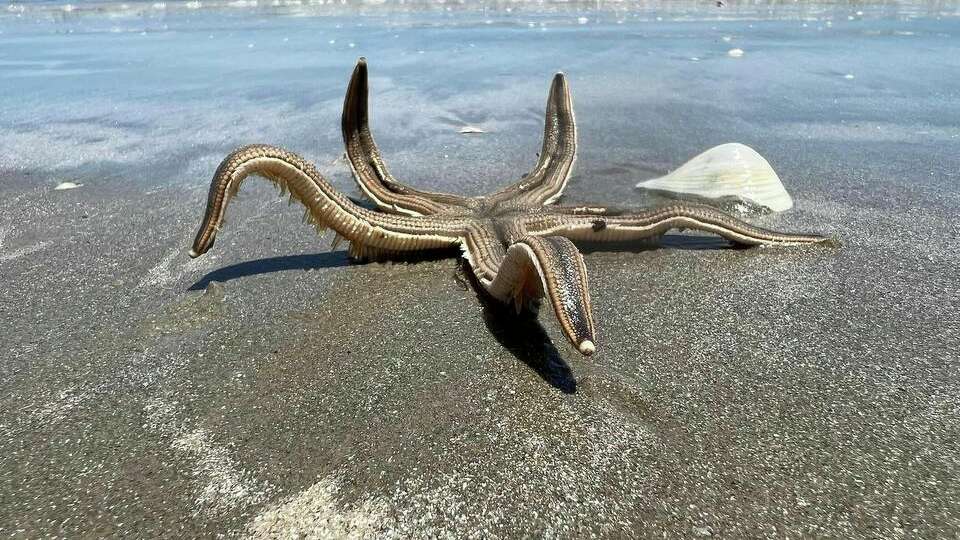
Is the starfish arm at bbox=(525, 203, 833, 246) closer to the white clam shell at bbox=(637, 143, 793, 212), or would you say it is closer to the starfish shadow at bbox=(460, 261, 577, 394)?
the starfish shadow at bbox=(460, 261, 577, 394)

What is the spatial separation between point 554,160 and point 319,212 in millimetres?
2049

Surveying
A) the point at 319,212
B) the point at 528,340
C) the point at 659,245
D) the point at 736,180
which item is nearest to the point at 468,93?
the point at 736,180

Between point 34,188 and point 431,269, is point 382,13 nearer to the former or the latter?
point 34,188

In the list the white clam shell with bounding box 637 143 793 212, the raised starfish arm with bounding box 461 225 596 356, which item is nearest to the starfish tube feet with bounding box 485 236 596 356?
the raised starfish arm with bounding box 461 225 596 356

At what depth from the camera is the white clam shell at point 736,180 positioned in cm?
471

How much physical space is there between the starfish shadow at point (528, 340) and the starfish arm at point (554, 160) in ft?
3.54

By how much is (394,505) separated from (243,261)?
2381 millimetres

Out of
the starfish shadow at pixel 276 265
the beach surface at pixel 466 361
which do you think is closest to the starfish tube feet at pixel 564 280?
the beach surface at pixel 466 361

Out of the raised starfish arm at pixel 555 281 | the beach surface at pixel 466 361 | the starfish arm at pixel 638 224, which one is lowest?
the beach surface at pixel 466 361

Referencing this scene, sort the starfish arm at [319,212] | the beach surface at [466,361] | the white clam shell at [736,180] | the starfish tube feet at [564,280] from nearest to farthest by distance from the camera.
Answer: the beach surface at [466,361] < the starfish tube feet at [564,280] < the starfish arm at [319,212] < the white clam shell at [736,180]

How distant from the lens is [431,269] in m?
3.79

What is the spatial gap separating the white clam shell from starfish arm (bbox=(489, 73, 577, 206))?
1.00 m

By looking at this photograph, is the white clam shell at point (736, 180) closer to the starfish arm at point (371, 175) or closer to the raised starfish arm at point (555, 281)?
the starfish arm at point (371, 175)

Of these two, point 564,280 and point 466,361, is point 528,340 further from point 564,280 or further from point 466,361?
point 564,280
